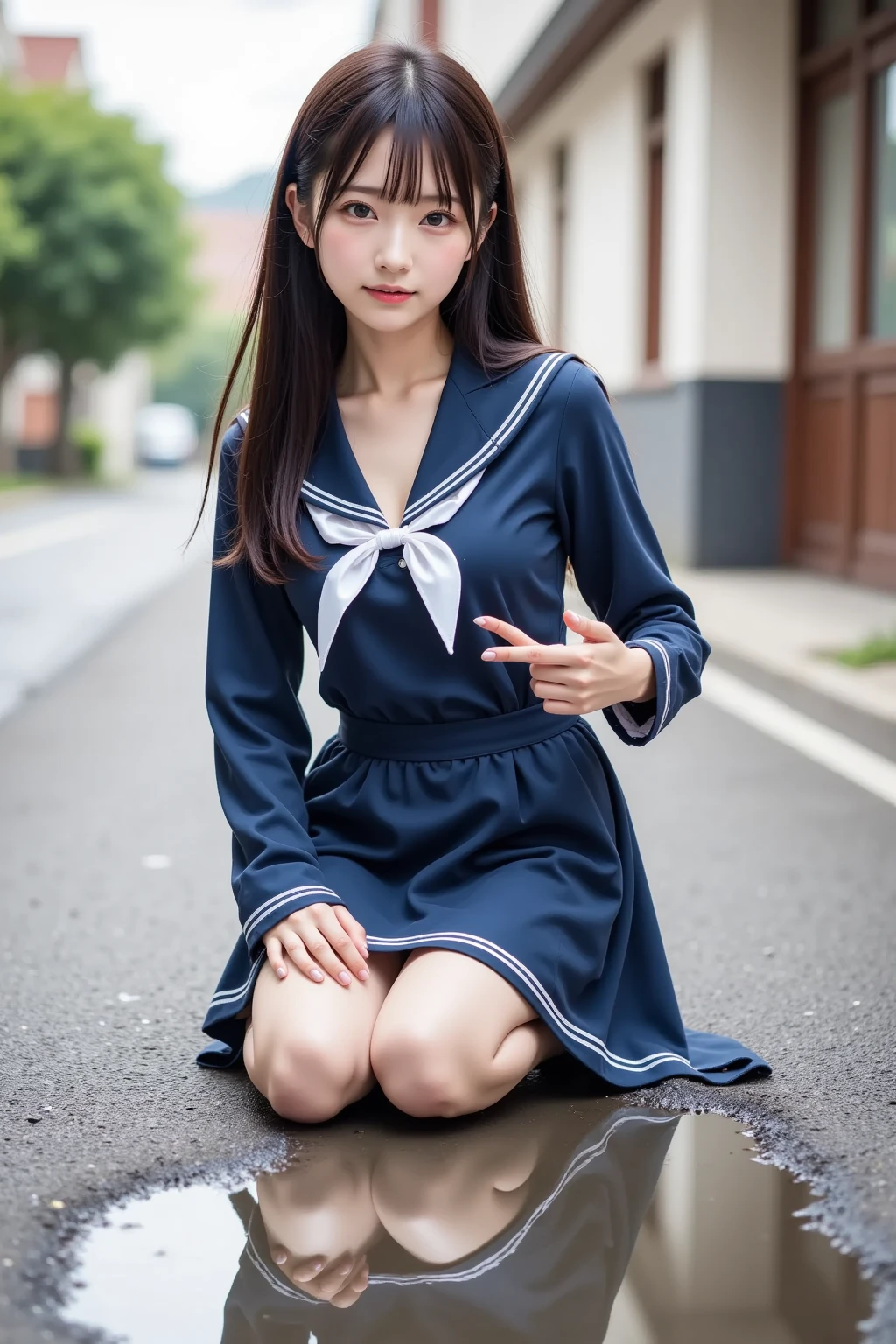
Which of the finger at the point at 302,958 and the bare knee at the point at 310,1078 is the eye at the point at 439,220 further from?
the bare knee at the point at 310,1078

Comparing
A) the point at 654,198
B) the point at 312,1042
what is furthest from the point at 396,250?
the point at 654,198

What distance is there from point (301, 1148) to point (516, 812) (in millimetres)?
604

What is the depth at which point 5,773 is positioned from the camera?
5.89 meters

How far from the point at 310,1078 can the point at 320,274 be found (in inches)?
51.1

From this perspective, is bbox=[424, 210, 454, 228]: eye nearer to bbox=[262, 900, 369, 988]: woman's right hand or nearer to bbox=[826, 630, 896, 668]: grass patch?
bbox=[262, 900, 369, 988]: woman's right hand

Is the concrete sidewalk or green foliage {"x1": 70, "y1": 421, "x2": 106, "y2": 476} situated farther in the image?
green foliage {"x1": 70, "y1": 421, "x2": 106, "y2": 476}

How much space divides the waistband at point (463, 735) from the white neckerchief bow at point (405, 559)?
150mm

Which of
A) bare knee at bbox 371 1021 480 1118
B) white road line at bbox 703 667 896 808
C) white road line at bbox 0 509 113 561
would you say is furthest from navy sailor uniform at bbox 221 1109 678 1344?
white road line at bbox 0 509 113 561

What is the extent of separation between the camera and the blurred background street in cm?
267

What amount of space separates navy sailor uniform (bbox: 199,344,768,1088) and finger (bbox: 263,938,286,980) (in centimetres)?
3

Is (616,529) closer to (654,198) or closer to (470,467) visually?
(470,467)

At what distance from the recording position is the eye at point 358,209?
268 cm

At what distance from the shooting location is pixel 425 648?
276 cm

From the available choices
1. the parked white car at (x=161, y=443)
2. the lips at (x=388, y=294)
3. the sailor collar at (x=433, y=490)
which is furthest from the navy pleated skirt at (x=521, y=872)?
the parked white car at (x=161, y=443)
